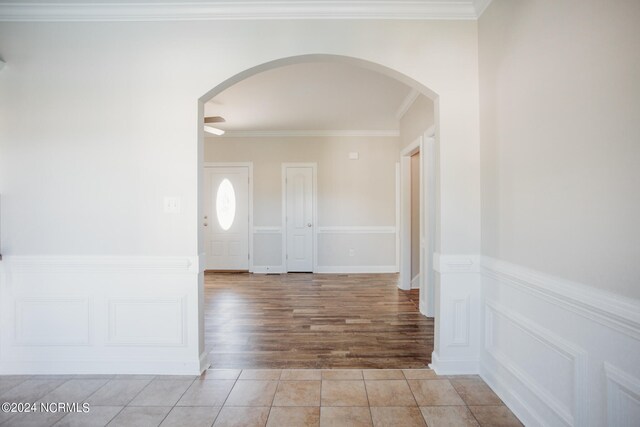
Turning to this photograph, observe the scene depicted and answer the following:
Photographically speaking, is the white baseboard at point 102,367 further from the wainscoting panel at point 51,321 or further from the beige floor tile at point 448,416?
the beige floor tile at point 448,416

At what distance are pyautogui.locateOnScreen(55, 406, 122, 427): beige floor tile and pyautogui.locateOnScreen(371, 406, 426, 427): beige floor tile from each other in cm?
157

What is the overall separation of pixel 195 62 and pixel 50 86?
110 cm

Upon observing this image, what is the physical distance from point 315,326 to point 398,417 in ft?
4.91

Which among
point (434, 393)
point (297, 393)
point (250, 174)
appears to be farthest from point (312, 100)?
point (434, 393)

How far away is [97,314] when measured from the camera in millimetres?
2234

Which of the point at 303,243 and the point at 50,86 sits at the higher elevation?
the point at 50,86

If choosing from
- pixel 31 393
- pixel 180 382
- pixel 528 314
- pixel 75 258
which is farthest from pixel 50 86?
pixel 528 314

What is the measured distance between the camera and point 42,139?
2246 millimetres

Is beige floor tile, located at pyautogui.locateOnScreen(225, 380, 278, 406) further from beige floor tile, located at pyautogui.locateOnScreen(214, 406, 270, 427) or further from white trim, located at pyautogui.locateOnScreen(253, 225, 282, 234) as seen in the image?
white trim, located at pyautogui.locateOnScreen(253, 225, 282, 234)

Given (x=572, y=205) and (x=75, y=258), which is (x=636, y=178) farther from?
(x=75, y=258)

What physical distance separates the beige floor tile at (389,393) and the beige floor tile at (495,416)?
0.36 meters

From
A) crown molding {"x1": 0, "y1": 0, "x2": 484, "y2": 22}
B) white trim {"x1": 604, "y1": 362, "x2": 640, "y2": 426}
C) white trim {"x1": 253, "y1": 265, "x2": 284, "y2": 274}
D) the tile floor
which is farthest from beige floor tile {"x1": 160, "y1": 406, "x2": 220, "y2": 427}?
white trim {"x1": 253, "y1": 265, "x2": 284, "y2": 274}

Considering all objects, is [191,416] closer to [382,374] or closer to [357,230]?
[382,374]

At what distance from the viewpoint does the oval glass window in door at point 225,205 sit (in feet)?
19.4
